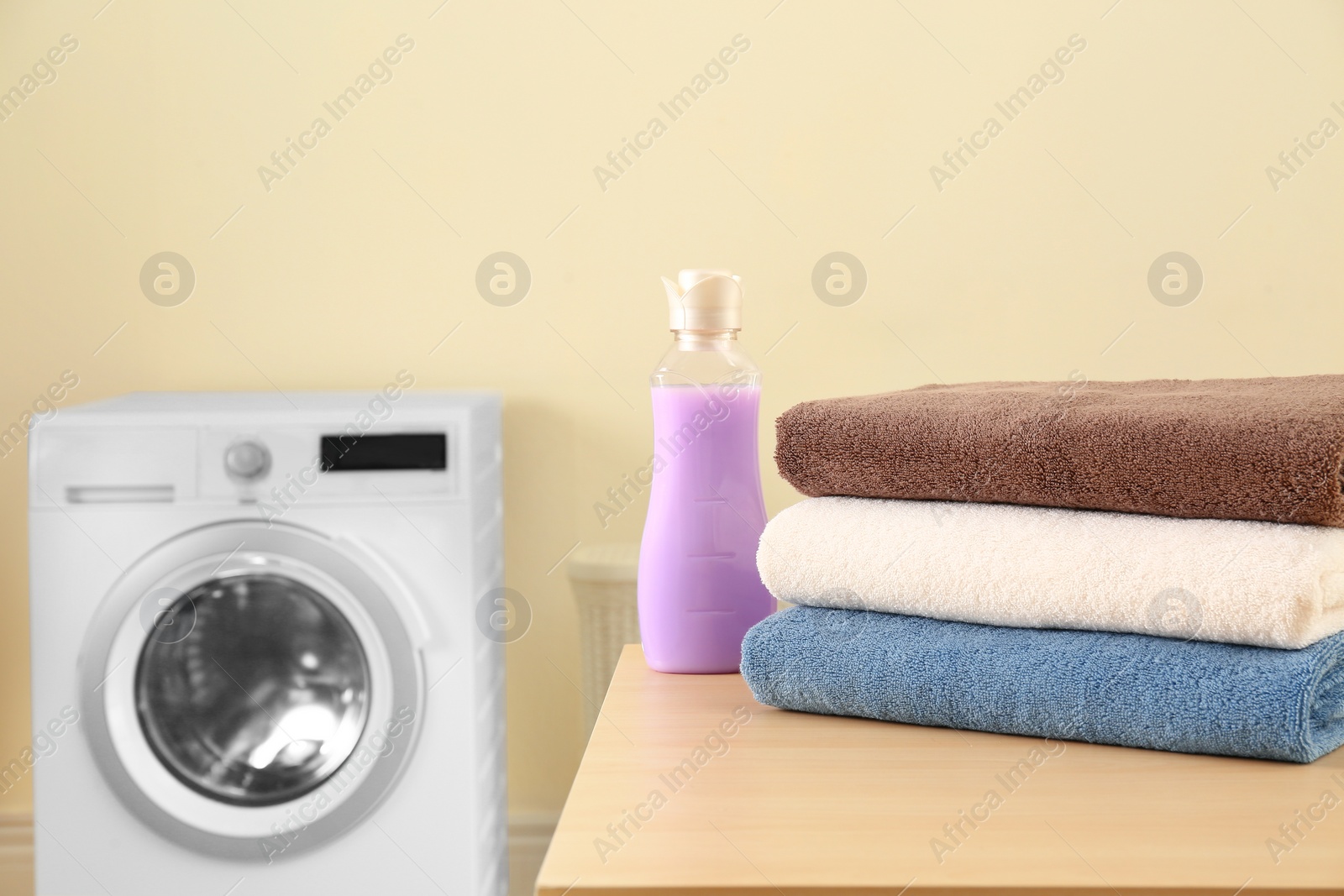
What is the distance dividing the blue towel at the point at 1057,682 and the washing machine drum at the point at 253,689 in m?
0.69

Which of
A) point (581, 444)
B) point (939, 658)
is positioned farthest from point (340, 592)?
point (939, 658)

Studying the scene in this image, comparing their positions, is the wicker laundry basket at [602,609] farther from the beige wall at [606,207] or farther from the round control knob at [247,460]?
the round control knob at [247,460]

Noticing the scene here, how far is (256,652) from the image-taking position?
46.6 inches

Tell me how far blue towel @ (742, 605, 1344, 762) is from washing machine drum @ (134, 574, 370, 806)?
0.69 m

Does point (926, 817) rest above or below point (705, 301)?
below

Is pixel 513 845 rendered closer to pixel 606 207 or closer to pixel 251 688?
pixel 251 688

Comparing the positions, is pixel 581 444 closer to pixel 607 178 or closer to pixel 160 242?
pixel 607 178

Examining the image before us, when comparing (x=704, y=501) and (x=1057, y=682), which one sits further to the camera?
(x=704, y=501)

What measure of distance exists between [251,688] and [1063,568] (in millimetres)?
958

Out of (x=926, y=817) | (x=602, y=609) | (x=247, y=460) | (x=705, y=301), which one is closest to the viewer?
(x=926, y=817)

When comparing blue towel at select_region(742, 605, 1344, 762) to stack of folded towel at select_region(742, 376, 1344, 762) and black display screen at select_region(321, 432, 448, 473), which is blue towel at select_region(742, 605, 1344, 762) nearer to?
stack of folded towel at select_region(742, 376, 1344, 762)

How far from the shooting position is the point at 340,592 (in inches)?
45.5

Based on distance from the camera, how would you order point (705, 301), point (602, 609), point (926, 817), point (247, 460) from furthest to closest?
1. point (602, 609)
2. point (247, 460)
3. point (705, 301)
4. point (926, 817)

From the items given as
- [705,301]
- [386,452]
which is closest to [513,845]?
[386,452]
